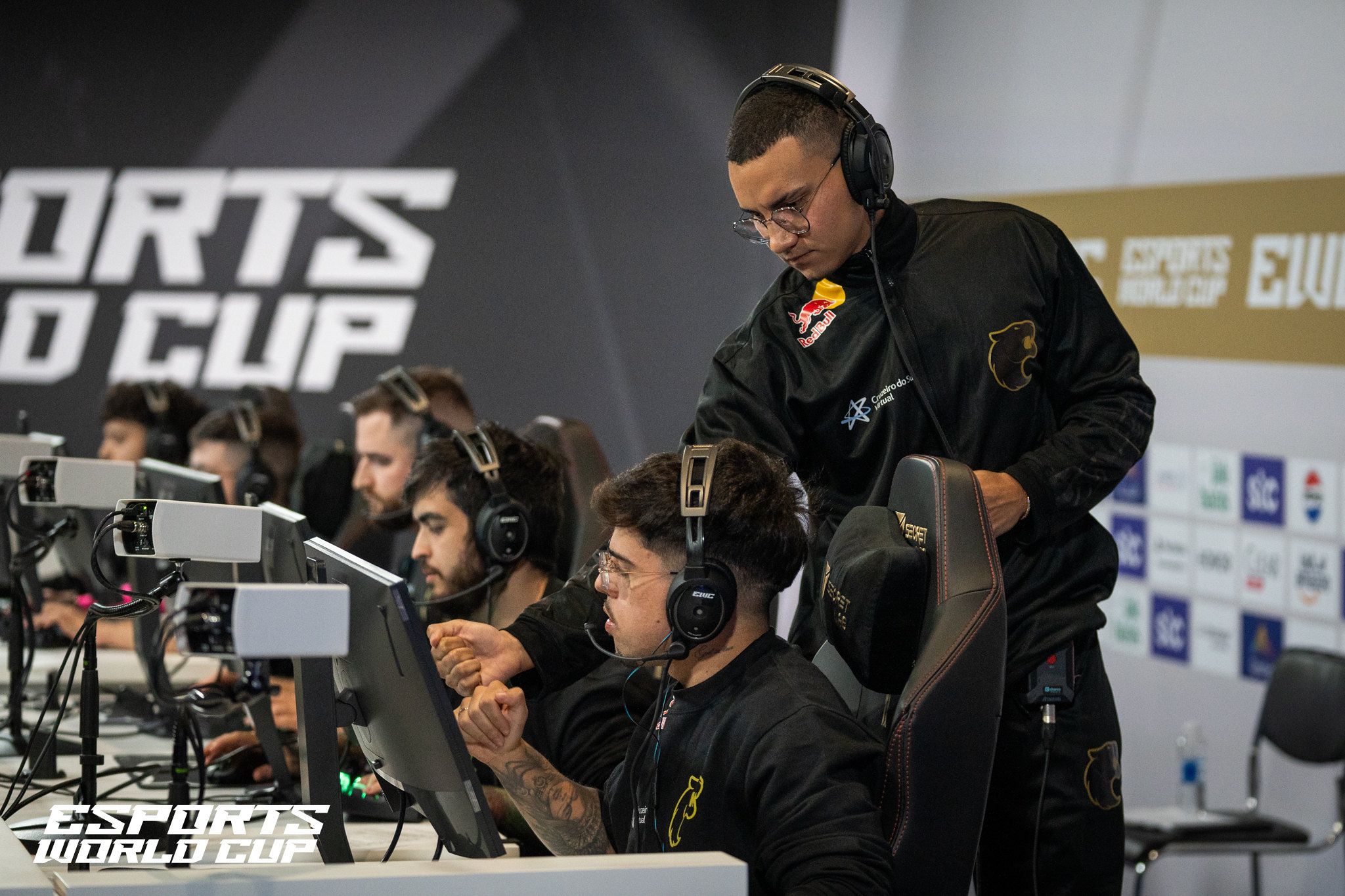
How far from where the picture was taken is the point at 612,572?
1671 mm

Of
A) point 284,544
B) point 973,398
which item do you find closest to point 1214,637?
point 973,398

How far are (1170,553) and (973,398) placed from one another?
2.63 meters

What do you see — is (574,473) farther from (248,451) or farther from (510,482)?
(248,451)

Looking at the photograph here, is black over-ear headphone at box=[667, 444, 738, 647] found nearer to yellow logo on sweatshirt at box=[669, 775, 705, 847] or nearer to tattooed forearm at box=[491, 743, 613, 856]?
yellow logo on sweatshirt at box=[669, 775, 705, 847]

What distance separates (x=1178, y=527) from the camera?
416cm

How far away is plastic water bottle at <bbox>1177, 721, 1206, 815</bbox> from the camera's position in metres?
3.96

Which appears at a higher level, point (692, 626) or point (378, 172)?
point (378, 172)

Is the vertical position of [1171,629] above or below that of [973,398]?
below

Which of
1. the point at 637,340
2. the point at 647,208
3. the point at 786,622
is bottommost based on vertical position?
the point at 786,622

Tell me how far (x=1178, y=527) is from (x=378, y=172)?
3633 millimetres

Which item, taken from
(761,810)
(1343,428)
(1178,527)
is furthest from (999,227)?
(1178,527)

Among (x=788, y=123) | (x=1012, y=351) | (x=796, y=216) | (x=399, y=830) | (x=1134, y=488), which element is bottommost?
(x=399, y=830)

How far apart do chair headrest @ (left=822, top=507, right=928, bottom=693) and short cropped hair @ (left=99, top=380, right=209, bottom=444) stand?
12.0 feet

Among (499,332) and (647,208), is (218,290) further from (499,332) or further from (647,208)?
(647,208)
